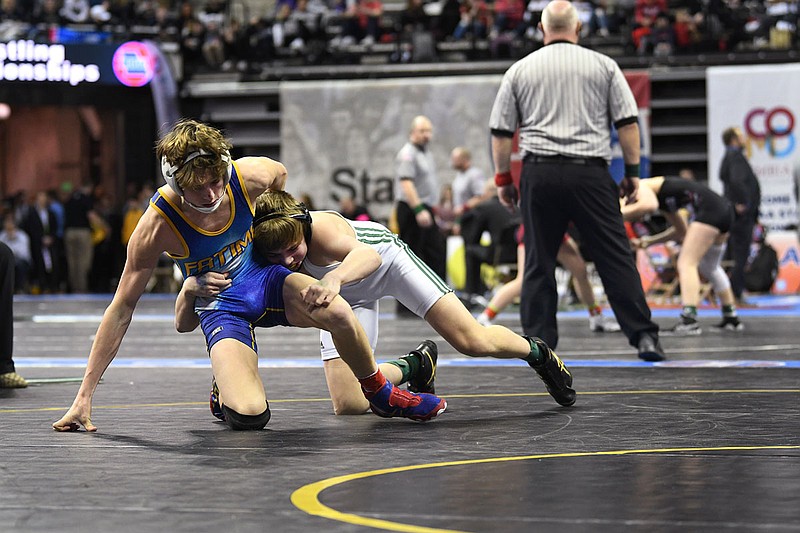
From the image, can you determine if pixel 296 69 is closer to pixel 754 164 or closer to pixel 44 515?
pixel 754 164

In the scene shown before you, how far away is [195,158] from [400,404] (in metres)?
1.05

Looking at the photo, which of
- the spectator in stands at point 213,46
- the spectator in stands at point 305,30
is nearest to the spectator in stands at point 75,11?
the spectator in stands at point 213,46

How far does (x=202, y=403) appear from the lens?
5.41 meters

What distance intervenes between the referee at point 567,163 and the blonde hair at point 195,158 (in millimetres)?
2526

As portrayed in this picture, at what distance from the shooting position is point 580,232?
21.8 ft

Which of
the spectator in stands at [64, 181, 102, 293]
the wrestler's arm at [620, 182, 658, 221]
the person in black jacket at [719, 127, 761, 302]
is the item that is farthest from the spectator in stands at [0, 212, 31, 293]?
the wrestler's arm at [620, 182, 658, 221]

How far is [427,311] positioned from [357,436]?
666mm

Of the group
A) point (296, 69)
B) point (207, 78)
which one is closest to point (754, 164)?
point (296, 69)

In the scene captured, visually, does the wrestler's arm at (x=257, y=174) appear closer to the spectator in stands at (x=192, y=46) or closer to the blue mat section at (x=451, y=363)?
the blue mat section at (x=451, y=363)

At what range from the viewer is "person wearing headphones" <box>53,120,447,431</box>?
4340 millimetres

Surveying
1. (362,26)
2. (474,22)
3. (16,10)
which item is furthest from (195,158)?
(16,10)

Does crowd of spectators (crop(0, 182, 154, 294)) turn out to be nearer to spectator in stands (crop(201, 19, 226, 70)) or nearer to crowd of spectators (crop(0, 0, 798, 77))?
spectator in stands (crop(201, 19, 226, 70))

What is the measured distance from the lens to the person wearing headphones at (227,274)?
4340mm

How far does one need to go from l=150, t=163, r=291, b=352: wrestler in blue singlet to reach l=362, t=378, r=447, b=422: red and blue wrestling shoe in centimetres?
41
